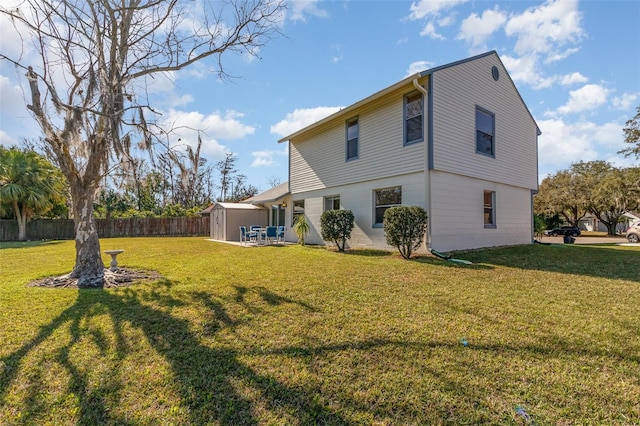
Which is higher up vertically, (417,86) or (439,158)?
(417,86)

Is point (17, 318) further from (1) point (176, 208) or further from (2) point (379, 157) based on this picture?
(1) point (176, 208)

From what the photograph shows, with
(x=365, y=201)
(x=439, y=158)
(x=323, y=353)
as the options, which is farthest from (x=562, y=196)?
(x=323, y=353)

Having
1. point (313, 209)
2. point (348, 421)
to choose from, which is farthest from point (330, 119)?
point (348, 421)

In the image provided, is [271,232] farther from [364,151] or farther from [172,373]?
[172,373]

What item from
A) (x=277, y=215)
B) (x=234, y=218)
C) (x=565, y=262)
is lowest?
(x=565, y=262)

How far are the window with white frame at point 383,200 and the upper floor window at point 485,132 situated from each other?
3.31 meters

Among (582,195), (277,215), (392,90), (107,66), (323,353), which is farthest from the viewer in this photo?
(582,195)

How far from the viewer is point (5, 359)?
3.03 m

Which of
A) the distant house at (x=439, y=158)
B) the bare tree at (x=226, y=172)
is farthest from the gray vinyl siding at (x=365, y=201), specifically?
the bare tree at (x=226, y=172)

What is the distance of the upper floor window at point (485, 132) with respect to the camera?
35.6 ft

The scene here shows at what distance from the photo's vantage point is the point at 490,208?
11359 mm

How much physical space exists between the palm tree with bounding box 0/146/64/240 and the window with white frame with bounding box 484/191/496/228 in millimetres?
21859

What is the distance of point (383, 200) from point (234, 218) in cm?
934

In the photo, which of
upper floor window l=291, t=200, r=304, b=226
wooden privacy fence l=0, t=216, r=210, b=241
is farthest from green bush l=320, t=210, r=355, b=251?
wooden privacy fence l=0, t=216, r=210, b=241
